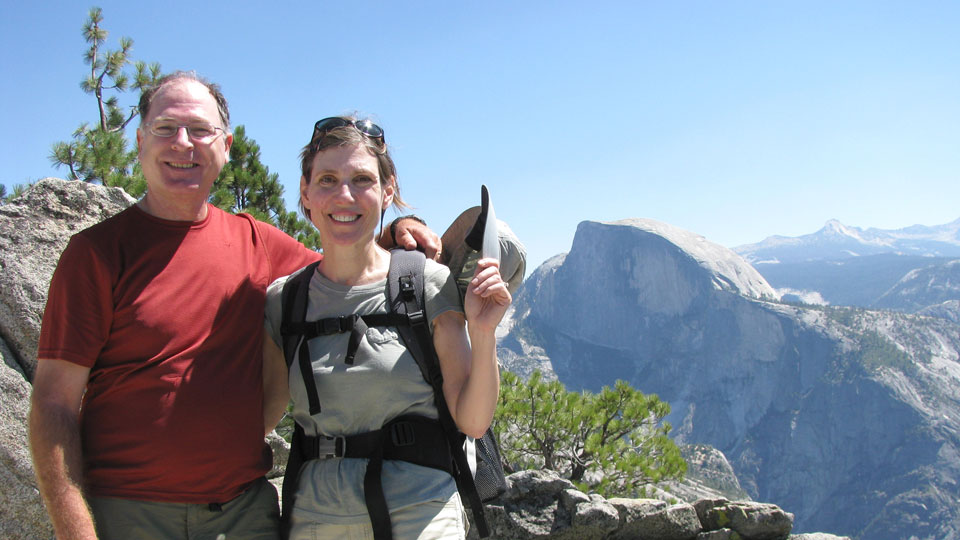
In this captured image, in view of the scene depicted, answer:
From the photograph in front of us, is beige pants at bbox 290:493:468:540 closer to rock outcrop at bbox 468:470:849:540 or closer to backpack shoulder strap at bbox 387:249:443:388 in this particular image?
backpack shoulder strap at bbox 387:249:443:388

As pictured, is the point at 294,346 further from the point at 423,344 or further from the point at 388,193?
the point at 388,193

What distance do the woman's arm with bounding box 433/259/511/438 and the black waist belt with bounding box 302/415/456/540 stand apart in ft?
0.35

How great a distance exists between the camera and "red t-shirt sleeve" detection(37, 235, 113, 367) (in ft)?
6.74

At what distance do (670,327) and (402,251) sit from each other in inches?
8091

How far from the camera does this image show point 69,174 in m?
9.30

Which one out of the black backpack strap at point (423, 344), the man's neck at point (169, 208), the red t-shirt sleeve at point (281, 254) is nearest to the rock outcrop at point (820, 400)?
the black backpack strap at point (423, 344)

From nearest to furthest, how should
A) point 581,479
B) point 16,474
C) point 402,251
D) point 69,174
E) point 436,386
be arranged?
point 436,386, point 402,251, point 16,474, point 69,174, point 581,479

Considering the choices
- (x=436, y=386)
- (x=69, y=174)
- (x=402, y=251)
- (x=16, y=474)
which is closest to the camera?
(x=436, y=386)

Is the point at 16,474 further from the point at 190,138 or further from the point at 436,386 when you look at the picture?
the point at 436,386

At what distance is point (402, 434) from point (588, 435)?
10409 millimetres

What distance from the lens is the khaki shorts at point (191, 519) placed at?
6.96ft

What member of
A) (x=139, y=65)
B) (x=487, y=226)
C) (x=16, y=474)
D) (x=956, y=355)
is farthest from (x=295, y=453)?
(x=956, y=355)

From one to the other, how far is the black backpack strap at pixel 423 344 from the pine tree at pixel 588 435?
28.7ft

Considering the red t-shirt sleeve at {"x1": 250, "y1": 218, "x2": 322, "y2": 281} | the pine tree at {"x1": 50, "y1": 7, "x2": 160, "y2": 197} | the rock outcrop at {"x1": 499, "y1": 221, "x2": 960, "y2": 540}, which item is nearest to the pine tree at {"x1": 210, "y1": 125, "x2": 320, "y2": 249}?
the pine tree at {"x1": 50, "y1": 7, "x2": 160, "y2": 197}
